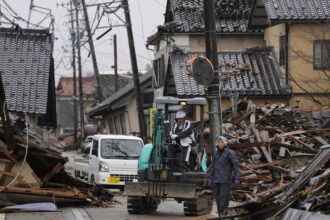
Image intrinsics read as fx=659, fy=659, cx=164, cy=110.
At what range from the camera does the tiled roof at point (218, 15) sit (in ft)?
128

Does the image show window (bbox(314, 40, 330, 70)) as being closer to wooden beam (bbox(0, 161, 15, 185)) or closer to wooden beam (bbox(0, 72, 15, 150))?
wooden beam (bbox(0, 161, 15, 185))

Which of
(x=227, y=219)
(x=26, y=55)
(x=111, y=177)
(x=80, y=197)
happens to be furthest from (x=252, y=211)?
(x=26, y=55)

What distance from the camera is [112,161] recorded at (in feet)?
76.0

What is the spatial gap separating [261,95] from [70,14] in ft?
113

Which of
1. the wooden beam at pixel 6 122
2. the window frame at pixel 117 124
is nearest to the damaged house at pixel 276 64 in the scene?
the wooden beam at pixel 6 122

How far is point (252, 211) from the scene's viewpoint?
41.3 ft

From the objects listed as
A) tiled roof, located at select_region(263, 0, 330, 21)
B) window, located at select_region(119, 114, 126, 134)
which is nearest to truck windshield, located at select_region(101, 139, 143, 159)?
tiled roof, located at select_region(263, 0, 330, 21)

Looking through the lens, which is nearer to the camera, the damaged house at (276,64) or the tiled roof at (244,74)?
the damaged house at (276,64)

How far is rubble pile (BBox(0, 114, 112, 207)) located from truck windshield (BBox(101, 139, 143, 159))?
4001 millimetres

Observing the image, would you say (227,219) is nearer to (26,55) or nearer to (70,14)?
(26,55)

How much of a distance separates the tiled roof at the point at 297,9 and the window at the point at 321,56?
4.44 feet

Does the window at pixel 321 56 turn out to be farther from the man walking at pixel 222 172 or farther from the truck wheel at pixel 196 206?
the man walking at pixel 222 172

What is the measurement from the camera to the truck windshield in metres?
23.9

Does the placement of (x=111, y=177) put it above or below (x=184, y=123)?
below
